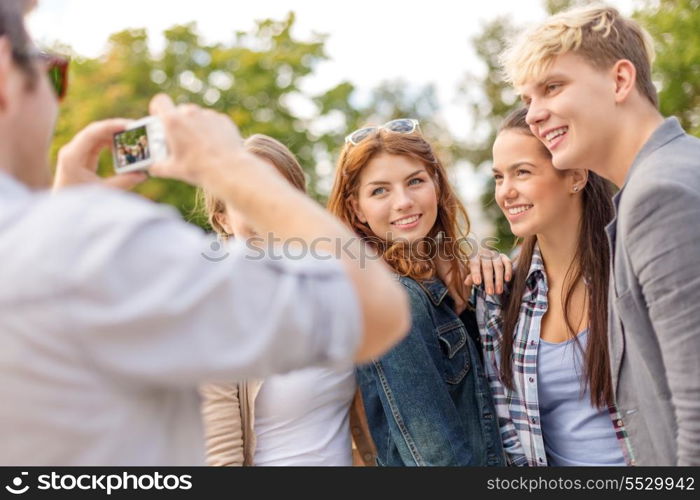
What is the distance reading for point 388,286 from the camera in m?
1.39

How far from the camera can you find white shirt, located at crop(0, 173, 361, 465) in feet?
3.85

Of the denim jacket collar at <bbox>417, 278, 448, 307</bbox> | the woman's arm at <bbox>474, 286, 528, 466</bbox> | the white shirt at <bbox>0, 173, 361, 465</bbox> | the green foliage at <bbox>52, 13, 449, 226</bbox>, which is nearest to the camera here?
the white shirt at <bbox>0, 173, 361, 465</bbox>

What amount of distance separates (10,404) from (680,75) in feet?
65.6

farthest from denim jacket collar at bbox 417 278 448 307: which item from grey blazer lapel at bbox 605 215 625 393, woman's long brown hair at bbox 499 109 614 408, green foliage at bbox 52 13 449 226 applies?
green foliage at bbox 52 13 449 226

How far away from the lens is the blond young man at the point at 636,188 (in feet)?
7.60

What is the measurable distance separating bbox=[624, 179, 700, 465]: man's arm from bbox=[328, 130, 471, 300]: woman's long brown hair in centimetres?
149

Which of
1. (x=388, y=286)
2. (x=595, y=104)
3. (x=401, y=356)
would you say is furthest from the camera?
(x=401, y=356)

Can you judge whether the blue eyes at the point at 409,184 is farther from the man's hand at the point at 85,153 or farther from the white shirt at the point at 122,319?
the white shirt at the point at 122,319

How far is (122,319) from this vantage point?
3.84 ft

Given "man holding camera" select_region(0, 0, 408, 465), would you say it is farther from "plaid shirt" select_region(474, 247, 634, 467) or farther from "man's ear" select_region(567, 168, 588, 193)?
"man's ear" select_region(567, 168, 588, 193)

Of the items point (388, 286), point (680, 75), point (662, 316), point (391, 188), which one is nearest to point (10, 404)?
point (388, 286)

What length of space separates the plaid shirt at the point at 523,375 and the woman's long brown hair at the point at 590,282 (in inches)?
1.6

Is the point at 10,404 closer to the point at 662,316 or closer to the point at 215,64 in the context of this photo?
the point at 662,316
